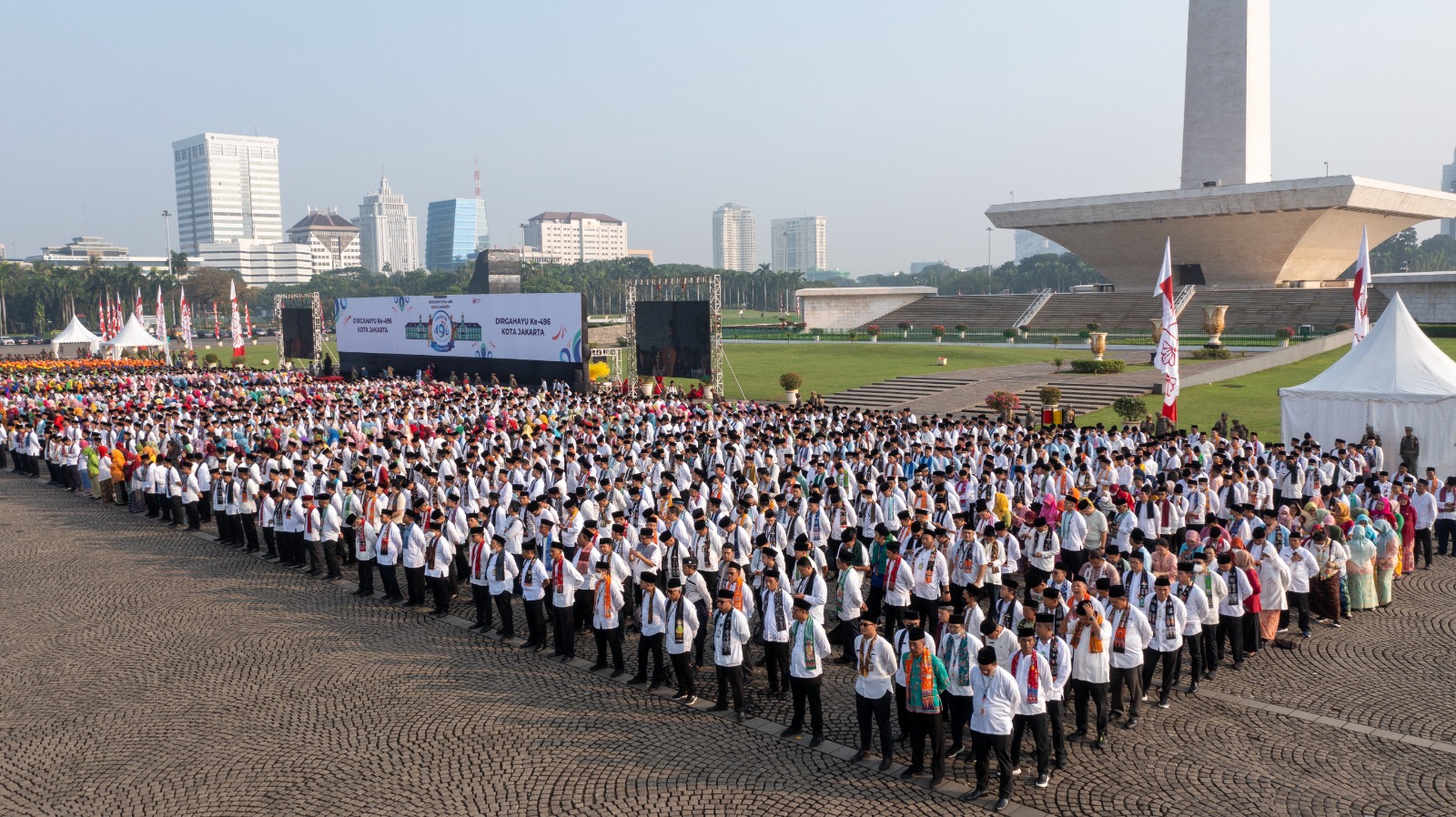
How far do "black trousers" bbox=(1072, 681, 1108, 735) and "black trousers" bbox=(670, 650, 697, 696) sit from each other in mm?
3313

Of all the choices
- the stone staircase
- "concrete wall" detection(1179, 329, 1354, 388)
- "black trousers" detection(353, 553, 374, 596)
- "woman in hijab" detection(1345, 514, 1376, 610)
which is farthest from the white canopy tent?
"woman in hijab" detection(1345, 514, 1376, 610)

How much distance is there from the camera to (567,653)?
1017 cm

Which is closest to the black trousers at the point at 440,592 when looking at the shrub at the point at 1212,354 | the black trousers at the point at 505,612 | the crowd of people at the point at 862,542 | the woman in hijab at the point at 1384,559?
the crowd of people at the point at 862,542

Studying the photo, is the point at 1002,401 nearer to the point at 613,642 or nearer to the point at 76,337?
the point at 613,642

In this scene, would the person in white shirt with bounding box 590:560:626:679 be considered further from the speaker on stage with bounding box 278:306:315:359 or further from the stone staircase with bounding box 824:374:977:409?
the speaker on stage with bounding box 278:306:315:359

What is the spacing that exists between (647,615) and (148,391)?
2862 centimetres

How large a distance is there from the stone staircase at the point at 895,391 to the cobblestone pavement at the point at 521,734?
19.4m

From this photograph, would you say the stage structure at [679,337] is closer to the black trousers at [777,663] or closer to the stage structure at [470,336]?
the stage structure at [470,336]

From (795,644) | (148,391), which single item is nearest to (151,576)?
(795,644)

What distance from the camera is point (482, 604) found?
11016 millimetres

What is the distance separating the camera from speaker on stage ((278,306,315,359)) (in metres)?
43.2

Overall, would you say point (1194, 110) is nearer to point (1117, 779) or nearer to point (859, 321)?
point (859, 321)

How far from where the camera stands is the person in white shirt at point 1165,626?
8359 mm

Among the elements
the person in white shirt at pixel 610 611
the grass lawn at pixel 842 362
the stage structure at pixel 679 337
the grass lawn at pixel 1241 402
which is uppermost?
the stage structure at pixel 679 337
